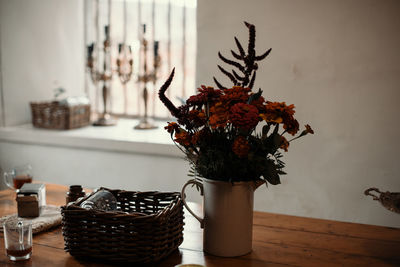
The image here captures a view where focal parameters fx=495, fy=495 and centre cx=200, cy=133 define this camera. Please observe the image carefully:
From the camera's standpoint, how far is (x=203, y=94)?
1.31 metres

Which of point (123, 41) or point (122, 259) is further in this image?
point (123, 41)

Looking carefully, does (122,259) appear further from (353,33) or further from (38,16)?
(38,16)

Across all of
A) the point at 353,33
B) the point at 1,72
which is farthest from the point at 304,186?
the point at 1,72

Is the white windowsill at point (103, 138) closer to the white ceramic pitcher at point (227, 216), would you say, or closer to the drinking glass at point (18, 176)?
the drinking glass at point (18, 176)

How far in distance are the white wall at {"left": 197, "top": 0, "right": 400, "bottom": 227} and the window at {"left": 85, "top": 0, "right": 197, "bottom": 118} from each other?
0.77 meters

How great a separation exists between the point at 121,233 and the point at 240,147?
393mm

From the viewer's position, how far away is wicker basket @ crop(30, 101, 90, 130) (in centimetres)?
346

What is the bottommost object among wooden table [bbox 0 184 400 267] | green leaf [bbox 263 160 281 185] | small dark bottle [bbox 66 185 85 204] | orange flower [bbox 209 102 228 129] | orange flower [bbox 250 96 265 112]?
wooden table [bbox 0 184 400 267]

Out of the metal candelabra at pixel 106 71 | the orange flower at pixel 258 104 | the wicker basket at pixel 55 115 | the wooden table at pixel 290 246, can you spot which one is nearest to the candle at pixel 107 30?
the metal candelabra at pixel 106 71

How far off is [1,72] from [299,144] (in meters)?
2.08

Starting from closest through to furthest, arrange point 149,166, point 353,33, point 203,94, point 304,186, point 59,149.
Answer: point 203,94 < point 353,33 < point 304,186 < point 149,166 < point 59,149

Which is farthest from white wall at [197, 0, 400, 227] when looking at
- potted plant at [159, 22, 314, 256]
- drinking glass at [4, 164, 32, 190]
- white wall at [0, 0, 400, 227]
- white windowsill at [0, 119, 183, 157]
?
potted plant at [159, 22, 314, 256]

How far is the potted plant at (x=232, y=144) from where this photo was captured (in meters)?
1.27

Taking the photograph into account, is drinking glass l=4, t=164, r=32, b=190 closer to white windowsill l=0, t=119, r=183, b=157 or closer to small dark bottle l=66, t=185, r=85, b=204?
small dark bottle l=66, t=185, r=85, b=204
